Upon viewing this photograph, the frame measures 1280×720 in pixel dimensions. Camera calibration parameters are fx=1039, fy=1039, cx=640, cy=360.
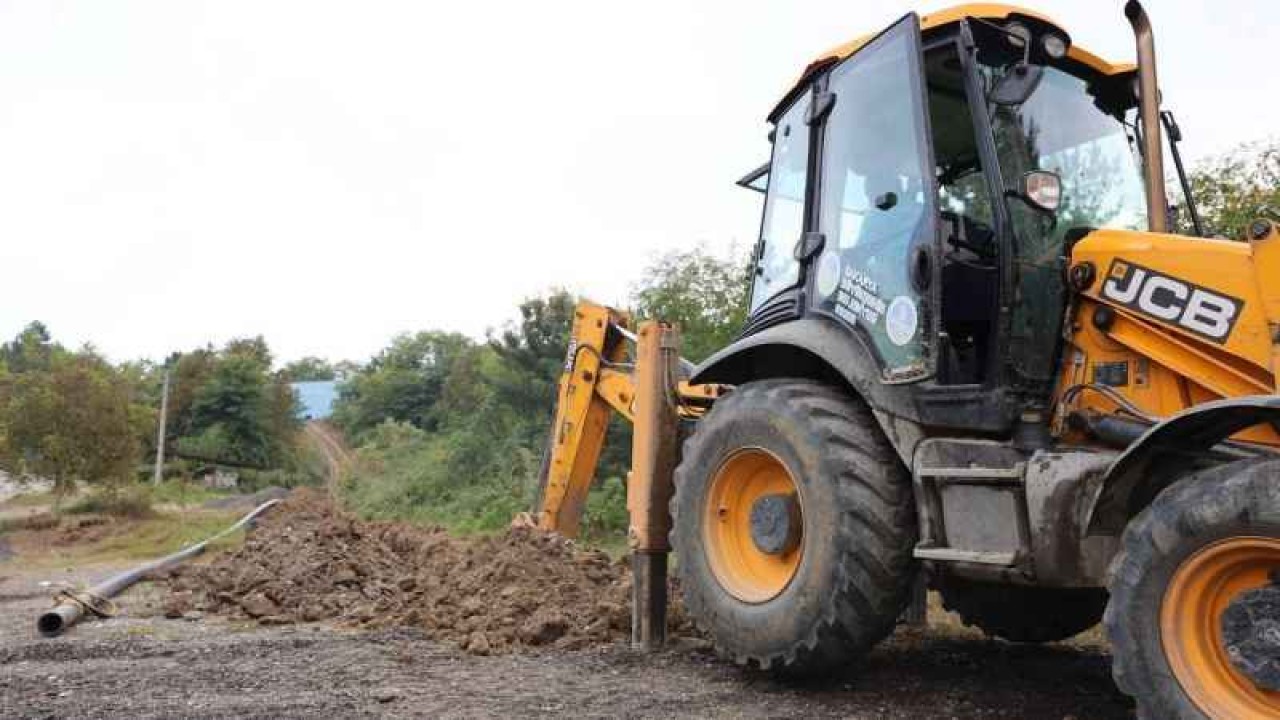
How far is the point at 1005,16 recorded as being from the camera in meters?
4.42

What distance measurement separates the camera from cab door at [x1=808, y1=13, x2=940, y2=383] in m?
4.32

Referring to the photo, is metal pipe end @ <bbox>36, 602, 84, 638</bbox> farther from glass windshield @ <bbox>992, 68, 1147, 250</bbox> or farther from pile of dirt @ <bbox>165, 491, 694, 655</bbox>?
glass windshield @ <bbox>992, 68, 1147, 250</bbox>

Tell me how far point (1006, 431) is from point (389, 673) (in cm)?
310

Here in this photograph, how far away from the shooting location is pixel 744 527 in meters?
5.02

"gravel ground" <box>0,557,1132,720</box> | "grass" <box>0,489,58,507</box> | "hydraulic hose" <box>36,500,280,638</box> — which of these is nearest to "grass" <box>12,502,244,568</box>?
"hydraulic hose" <box>36,500,280,638</box>

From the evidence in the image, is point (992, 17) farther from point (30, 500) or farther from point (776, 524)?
point (30, 500)

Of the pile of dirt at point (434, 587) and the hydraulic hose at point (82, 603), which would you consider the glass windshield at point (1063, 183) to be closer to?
the pile of dirt at point (434, 587)

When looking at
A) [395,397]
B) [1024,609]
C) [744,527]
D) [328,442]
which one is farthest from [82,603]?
[328,442]

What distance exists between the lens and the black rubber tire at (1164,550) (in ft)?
9.80

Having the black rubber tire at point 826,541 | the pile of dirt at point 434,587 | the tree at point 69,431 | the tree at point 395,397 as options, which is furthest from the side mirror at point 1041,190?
the tree at point 395,397

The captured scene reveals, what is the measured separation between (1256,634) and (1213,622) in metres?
0.17

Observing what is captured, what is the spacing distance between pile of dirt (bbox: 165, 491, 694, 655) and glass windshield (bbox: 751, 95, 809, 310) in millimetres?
2087

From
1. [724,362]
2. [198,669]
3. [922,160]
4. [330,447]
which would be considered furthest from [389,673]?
[330,447]

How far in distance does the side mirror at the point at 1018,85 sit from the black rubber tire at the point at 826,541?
1420 mm
